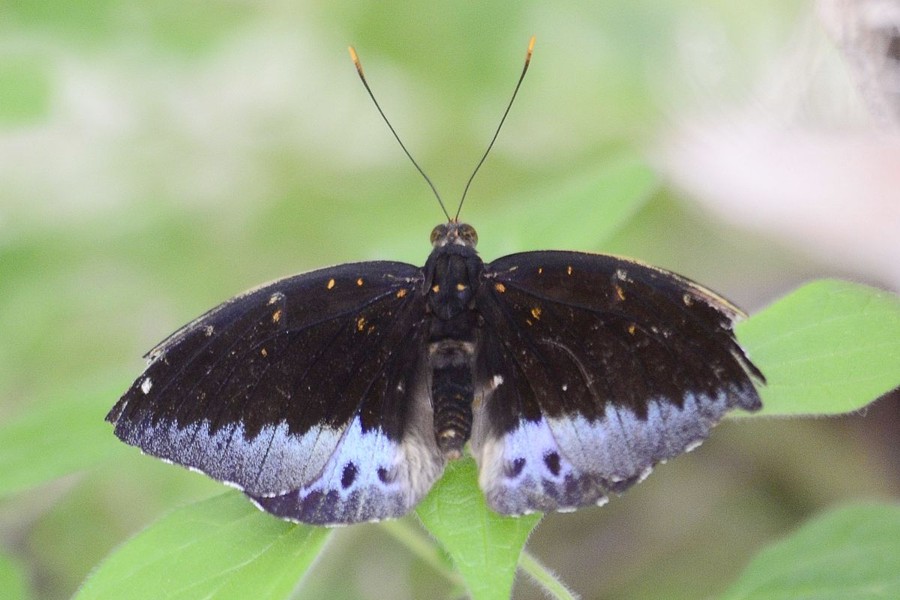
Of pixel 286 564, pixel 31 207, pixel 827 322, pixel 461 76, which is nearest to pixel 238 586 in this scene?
pixel 286 564

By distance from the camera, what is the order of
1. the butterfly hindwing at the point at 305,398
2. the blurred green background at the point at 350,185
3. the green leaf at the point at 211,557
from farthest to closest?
the blurred green background at the point at 350,185
the butterfly hindwing at the point at 305,398
the green leaf at the point at 211,557

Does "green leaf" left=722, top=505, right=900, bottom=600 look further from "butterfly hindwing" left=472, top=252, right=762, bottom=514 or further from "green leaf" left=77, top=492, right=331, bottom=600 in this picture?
"green leaf" left=77, top=492, right=331, bottom=600

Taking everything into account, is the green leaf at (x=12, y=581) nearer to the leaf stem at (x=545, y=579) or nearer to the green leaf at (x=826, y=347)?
the leaf stem at (x=545, y=579)

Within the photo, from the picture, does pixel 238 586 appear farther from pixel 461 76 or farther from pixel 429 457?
pixel 461 76

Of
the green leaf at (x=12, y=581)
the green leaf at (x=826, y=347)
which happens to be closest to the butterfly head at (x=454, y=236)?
the green leaf at (x=826, y=347)

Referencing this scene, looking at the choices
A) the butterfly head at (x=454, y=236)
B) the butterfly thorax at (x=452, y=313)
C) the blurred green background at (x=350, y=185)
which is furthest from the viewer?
the blurred green background at (x=350, y=185)

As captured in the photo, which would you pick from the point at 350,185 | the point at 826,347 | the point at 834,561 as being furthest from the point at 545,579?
the point at 350,185
